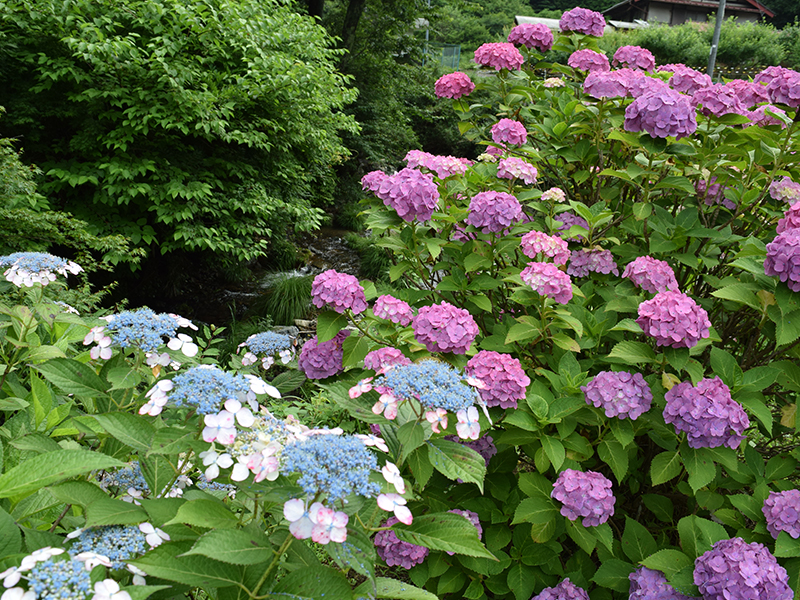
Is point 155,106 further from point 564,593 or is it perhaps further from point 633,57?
point 564,593

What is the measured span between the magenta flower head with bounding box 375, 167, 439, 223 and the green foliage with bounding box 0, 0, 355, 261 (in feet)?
11.7

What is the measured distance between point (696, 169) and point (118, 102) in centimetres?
478

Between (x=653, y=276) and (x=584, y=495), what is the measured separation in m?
0.71

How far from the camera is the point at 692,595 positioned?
54.4 inches

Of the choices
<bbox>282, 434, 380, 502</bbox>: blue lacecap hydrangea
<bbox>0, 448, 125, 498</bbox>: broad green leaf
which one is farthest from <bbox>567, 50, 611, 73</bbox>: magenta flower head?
<bbox>0, 448, 125, 498</bbox>: broad green leaf

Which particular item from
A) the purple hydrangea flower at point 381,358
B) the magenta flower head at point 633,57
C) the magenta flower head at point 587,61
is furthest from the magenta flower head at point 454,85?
the purple hydrangea flower at point 381,358

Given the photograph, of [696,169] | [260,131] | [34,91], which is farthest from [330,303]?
[34,91]

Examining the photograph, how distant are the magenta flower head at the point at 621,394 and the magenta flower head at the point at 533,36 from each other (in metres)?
1.98

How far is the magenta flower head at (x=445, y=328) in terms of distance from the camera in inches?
61.2

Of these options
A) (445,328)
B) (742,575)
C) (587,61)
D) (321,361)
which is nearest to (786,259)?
(742,575)

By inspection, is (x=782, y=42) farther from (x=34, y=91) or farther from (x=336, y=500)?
(x=336, y=500)

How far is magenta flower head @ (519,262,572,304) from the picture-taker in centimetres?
161

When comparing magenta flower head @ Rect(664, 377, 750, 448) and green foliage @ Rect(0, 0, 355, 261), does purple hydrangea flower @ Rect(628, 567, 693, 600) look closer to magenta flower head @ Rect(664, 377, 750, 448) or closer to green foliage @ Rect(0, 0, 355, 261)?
magenta flower head @ Rect(664, 377, 750, 448)

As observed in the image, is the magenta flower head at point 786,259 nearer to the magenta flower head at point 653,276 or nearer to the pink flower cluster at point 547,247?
the magenta flower head at point 653,276
